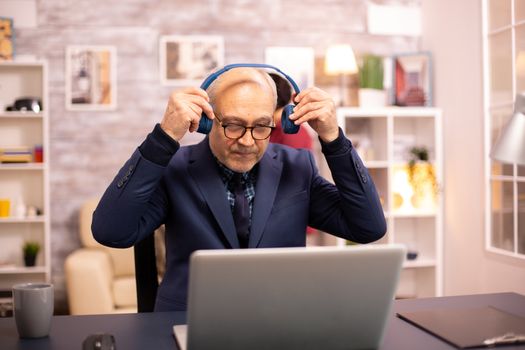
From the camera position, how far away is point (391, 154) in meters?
4.56

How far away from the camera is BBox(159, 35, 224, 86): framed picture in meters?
4.72

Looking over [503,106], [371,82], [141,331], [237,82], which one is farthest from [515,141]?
[371,82]

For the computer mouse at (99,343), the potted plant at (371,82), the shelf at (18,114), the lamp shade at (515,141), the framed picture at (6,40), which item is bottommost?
the computer mouse at (99,343)

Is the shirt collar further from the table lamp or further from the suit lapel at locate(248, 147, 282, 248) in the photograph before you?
the table lamp

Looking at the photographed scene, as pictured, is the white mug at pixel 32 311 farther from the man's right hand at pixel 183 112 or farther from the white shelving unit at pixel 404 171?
the white shelving unit at pixel 404 171

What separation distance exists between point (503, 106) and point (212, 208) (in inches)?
107

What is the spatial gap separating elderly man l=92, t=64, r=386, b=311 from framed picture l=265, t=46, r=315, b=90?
3.06m

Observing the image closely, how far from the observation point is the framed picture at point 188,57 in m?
4.72

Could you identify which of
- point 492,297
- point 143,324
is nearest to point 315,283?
point 143,324

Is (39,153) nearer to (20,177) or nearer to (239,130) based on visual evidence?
(20,177)

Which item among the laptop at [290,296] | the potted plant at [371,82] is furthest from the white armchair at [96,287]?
the laptop at [290,296]

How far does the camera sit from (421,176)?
459cm

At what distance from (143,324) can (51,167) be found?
11.5ft

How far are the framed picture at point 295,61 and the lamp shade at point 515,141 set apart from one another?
3561 millimetres
